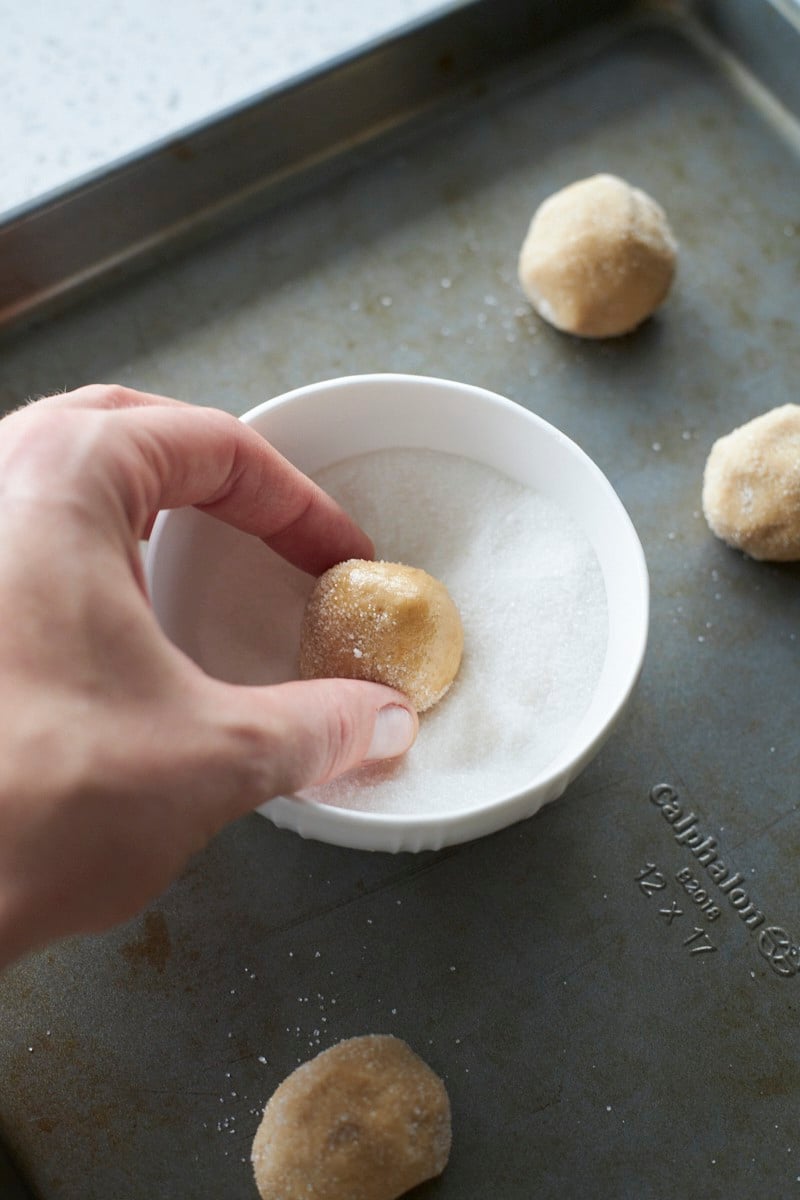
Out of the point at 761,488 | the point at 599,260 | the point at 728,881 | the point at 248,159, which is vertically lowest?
the point at 728,881

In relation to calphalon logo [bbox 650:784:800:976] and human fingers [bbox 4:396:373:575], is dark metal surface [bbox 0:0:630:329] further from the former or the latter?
calphalon logo [bbox 650:784:800:976]

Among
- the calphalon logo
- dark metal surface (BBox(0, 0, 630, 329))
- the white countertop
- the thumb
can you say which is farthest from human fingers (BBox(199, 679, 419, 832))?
the white countertop

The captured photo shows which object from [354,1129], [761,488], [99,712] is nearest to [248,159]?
[761,488]

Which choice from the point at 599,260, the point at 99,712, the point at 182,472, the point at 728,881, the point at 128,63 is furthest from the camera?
the point at 128,63

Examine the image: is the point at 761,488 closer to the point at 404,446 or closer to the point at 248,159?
the point at 404,446

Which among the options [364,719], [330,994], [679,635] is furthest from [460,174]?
[330,994]

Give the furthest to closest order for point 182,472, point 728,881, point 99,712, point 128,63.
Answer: point 128,63 → point 728,881 → point 182,472 → point 99,712

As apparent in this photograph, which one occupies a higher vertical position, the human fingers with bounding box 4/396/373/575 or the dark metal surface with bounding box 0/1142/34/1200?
the human fingers with bounding box 4/396/373/575
